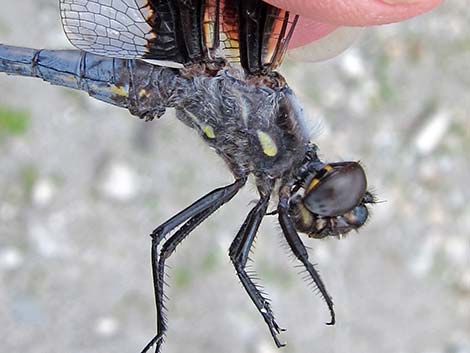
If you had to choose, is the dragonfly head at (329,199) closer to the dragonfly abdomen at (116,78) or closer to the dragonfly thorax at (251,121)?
the dragonfly thorax at (251,121)

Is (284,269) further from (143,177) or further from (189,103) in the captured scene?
(189,103)

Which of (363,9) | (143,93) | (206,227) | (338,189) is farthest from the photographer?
(206,227)

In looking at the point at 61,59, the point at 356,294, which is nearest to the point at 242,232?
the point at 61,59

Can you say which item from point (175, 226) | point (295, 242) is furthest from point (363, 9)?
point (175, 226)

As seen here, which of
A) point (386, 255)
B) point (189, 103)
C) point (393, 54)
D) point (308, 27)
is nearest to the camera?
point (189, 103)

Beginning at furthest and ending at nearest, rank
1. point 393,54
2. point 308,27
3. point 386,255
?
1. point 393,54
2. point 386,255
3. point 308,27

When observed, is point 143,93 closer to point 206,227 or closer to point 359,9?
point 359,9

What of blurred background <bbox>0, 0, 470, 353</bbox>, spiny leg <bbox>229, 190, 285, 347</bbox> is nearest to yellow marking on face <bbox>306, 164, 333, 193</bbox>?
spiny leg <bbox>229, 190, 285, 347</bbox>
